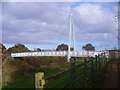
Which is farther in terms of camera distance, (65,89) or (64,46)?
(64,46)

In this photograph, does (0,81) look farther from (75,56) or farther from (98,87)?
(75,56)

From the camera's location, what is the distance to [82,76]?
7.87m

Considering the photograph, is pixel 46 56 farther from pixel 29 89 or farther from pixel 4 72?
pixel 29 89

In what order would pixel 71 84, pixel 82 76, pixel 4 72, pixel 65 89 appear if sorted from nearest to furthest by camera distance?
pixel 65 89 → pixel 71 84 → pixel 82 76 → pixel 4 72

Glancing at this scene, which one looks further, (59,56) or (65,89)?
(59,56)

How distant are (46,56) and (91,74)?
152ft

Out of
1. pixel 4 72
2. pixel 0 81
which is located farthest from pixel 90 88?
pixel 4 72

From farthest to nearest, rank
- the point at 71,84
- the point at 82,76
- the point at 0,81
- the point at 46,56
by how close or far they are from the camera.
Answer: the point at 46,56 < the point at 0,81 < the point at 82,76 < the point at 71,84

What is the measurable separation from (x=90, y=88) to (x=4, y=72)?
10.3 metres

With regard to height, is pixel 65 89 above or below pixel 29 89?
above

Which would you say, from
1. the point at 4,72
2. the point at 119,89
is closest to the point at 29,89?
the point at 119,89

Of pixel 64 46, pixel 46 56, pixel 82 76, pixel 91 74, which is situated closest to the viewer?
pixel 82 76

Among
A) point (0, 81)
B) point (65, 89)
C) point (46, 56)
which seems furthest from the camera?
point (46, 56)

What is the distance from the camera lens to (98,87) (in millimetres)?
7449
